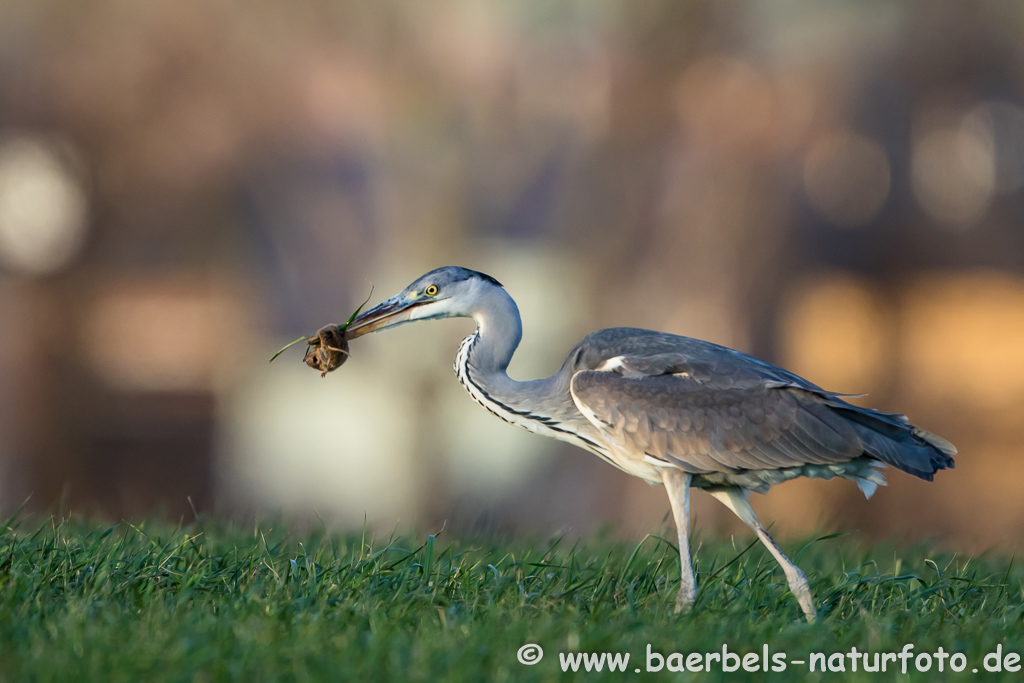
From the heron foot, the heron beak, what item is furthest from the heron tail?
the heron beak

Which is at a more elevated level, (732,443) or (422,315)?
(422,315)

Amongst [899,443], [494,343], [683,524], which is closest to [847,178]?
[494,343]

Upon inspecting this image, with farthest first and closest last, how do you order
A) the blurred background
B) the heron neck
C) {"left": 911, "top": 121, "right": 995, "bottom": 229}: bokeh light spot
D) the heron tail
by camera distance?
1. {"left": 911, "top": 121, "right": 995, "bottom": 229}: bokeh light spot
2. the blurred background
3. the heron neck
4. the heron tail

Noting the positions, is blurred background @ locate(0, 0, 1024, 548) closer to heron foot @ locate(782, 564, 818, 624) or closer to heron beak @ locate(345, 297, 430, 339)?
heron beak @ locate(345, 297, 430, 339)

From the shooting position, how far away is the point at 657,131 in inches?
566

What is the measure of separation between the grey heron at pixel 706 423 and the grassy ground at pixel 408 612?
49cm

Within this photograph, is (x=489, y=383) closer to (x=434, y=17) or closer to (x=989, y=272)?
(x=434, y=17)

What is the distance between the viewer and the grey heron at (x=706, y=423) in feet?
18.5

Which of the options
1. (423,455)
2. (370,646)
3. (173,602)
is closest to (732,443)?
(370,646)

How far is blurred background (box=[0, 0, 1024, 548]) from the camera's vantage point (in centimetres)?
1377

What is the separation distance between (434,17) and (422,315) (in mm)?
8292

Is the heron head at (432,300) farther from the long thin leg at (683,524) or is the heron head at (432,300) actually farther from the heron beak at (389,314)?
the long thin leg at (683,524)

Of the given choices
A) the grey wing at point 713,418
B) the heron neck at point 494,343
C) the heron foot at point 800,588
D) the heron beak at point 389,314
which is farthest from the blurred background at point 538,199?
the heron foot at point 800,588

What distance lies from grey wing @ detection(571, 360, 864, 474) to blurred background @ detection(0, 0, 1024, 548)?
737cm
